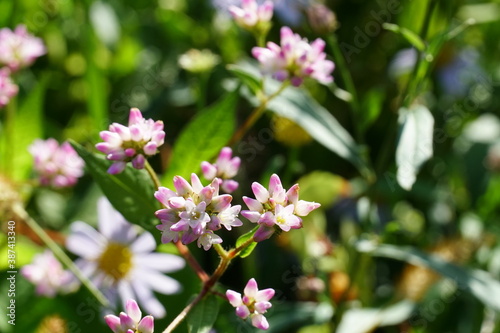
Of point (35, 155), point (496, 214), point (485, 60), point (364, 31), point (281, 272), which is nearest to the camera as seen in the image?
point (35, 155)

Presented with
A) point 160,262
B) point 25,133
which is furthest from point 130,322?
point 25,133

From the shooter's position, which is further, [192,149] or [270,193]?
[192,149]

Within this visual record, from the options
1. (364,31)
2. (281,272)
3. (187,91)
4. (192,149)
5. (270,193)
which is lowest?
(281,272)

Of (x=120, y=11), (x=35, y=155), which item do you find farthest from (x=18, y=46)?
(x=120, y=11)

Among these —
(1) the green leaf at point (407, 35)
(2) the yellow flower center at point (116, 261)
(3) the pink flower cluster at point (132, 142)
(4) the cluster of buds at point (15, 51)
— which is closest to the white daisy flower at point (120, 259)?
(2) the yellow flower center at point (116, 261)

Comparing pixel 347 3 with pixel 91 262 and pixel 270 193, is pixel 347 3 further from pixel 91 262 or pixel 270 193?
pixel 270 193

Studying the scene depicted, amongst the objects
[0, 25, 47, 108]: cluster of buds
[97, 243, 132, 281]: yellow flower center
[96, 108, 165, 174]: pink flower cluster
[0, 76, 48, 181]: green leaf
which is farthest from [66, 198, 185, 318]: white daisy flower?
[96, 108, 165, 174]: pink flower cluster

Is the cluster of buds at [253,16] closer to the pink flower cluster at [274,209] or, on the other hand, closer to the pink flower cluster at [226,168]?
the pink flower cluster at [226,168]
